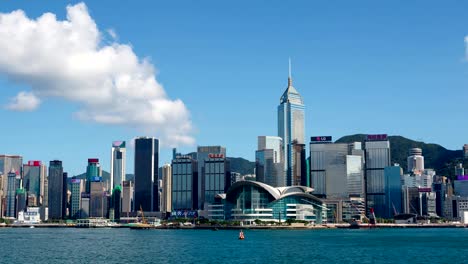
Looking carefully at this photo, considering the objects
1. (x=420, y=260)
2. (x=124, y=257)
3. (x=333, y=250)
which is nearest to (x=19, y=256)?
(x=124, y=257)

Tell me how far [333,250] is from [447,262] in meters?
27.8

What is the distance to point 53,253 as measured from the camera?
116750 mm

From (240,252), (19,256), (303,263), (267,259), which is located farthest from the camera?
(240,252)

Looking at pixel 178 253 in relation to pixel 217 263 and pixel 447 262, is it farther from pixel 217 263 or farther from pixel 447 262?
pixel 447 262

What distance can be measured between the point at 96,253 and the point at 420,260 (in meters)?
53.8

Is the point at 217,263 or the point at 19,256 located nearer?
the point at 217,263

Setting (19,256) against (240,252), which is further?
(240,252)

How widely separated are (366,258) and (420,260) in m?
8.11

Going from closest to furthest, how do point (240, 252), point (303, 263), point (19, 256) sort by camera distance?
point (303, 263) < point (19, 256) < point (240, 252)

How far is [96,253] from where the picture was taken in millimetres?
116000

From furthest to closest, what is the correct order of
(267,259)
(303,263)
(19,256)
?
(19,256) → (267,259) → (303,263)

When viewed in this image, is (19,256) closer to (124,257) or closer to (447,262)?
(124,257)

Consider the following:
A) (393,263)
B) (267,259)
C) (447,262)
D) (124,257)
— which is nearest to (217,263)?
(267,259)

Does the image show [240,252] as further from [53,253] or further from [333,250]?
[53,253]
